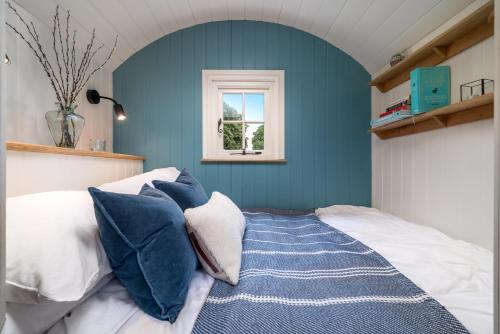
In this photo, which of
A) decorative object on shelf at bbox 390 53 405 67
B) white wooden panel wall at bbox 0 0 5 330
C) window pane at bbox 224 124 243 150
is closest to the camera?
white wooden panel wall at bbox 0 0 5 330

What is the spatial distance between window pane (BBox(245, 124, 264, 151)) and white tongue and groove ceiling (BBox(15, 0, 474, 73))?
3.22ft

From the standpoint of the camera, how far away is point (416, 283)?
32.4 inches

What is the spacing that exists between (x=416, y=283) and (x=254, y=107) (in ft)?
6.17

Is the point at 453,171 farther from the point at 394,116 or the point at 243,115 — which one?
the point at 243,115

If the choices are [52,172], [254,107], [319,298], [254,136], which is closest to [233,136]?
[254,136]

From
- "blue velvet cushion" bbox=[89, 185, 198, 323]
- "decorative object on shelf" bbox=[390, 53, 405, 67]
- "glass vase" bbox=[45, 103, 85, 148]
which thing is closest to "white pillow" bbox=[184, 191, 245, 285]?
"blue velvet cushion" bbox=[89, 185, 198, 323]

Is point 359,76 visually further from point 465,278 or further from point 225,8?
point 465,278

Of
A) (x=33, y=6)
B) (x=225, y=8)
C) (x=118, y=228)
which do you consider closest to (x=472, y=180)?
(x=118, y=228)

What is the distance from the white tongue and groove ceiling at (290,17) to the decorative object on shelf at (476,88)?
47cm

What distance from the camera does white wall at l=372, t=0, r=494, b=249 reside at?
1.24 metres

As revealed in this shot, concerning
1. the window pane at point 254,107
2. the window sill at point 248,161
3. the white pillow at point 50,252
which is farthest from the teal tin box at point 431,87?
the white pillow at point 50,252

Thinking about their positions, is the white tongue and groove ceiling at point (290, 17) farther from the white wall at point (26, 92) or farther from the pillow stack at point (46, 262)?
the pillow stack at point (46, 262)

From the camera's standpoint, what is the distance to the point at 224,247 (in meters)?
0.86

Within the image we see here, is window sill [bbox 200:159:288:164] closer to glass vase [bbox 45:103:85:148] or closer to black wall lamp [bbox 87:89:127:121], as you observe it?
black wall lamp [bbox 87:89:127:121]
